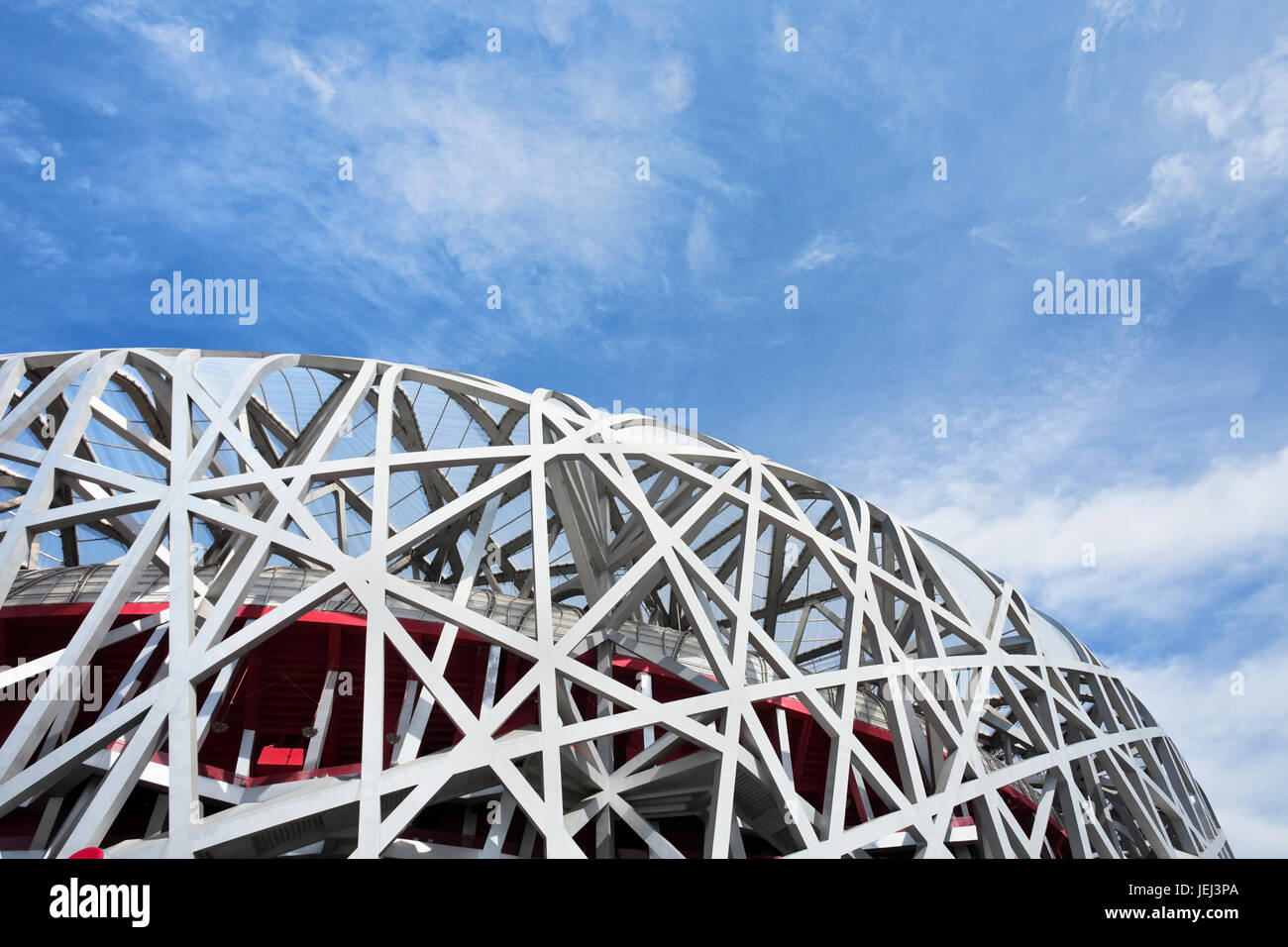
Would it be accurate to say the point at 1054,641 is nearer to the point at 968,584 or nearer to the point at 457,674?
the point at 968,584

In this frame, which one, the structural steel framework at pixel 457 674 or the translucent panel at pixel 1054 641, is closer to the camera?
the structural steel framework at pixel 457 674

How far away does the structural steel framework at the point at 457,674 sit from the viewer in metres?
14.2

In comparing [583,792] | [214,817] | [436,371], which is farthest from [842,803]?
[436,371]

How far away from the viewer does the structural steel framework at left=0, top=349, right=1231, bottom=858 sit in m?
14.2

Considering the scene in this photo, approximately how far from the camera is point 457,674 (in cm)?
2034

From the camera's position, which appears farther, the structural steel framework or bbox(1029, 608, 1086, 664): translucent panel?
bbox(1029, 608, 1086, 664): translucent panel

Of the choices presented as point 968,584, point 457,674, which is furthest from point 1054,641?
point 457,674

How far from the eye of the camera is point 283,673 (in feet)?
63.4

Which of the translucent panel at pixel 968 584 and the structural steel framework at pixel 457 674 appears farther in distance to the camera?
the translucent panel at pixel 968 584

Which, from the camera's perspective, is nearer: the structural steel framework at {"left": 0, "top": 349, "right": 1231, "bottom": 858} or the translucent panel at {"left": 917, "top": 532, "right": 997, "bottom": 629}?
the structural steel framework at {"left": 0, "top": 349, "right": 1231, "bottom": 858}

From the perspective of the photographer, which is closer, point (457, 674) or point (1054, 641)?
point (457, 674)
